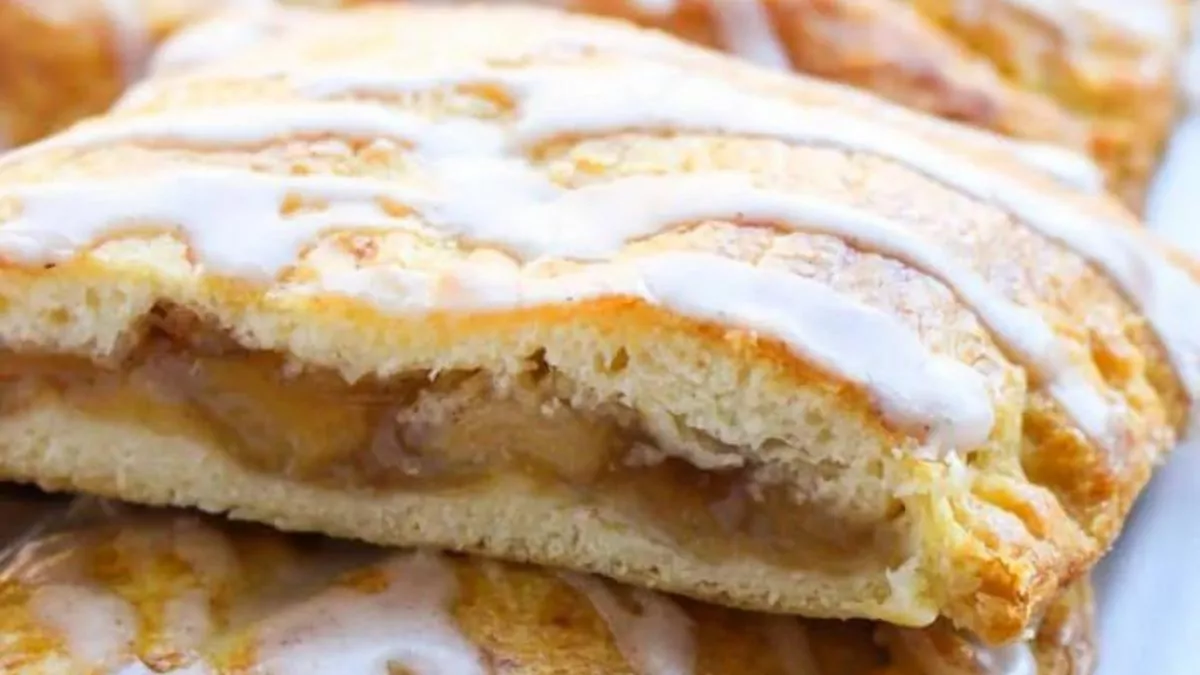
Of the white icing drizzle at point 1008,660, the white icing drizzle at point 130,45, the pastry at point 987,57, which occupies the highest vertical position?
the pastry at point 987,57

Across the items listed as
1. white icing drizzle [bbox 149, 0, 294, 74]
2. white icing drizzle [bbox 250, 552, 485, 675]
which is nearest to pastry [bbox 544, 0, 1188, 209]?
white icing drizzle [bbox 149, 0, 294, 74]

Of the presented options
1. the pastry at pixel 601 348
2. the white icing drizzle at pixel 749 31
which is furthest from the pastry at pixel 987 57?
the pastry at pixel 601 348

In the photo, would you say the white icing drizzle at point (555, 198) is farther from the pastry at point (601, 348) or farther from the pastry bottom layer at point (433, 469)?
the pastry bottom layer at point (433, 469)

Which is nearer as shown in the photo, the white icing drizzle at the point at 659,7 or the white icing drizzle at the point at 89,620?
the white icing drizzle at the point at 89,620

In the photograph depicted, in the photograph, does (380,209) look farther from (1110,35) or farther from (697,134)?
(1110,35)

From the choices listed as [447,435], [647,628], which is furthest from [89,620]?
Answer: [647,628]

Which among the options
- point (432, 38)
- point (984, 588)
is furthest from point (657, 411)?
point (432, 38)

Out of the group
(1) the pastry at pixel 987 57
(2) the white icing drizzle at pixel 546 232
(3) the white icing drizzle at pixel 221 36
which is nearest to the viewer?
(2) the white icing drizzle at pixel 546 232
